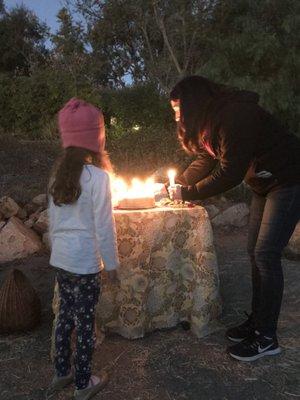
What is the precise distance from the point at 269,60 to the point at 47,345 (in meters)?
8.38

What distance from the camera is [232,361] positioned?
3629mm

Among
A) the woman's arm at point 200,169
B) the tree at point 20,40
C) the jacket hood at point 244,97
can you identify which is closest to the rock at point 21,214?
the woman's arm at point 200,169

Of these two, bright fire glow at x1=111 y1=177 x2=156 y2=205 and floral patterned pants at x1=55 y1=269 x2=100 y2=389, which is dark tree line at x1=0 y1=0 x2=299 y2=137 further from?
floral patterned pants at x1=55 y1=269 x2=100 y2=389

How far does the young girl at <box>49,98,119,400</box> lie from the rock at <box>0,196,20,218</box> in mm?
3885

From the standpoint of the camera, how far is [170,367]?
3.57 m

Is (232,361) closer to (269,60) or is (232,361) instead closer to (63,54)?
(269,60)

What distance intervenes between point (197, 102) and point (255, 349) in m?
1.72

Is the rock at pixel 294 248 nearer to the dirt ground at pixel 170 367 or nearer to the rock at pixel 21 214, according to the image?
the dirt ground at pixel 170 367

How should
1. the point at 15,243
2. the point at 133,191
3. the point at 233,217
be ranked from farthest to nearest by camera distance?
the point at 233,217 < the point at 15,243 < the point at 133,191

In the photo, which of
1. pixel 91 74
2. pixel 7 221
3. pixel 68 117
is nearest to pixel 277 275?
pixel 68 117

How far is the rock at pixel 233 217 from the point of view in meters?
7.74

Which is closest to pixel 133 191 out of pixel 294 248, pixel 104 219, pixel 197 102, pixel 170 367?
pixel 197 102

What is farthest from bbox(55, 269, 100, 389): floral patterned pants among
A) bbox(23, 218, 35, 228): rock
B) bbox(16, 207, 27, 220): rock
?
bbox(16, 207, 27, 220): rock

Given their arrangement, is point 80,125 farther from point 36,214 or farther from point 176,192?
point 36,214
